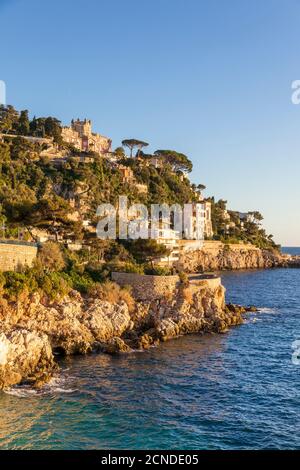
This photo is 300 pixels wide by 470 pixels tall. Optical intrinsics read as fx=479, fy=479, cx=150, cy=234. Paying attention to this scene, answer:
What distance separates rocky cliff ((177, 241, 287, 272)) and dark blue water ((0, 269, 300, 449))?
40.1 m

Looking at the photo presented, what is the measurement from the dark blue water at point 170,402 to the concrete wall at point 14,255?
7239mm

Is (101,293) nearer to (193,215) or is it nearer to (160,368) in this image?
(160,368)

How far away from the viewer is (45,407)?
57.7ft

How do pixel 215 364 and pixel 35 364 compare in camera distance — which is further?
pixel 215 364

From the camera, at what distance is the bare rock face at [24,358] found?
20141mm

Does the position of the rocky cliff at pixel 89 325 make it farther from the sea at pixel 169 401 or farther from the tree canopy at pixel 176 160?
the tree canopy at pixel 176 160

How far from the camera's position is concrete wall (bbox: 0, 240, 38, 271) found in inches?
1081

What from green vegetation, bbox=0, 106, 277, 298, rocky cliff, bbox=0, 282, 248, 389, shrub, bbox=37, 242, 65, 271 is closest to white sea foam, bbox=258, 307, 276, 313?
rocky cliff, bbox=0, 282, 248, 389

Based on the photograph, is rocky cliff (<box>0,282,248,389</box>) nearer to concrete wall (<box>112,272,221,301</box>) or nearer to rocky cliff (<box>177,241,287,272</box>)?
concrete wall (<box>112,272,221,301</box>)

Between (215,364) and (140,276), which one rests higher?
(140,276)

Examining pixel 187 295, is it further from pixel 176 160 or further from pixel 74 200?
pixel 176 160

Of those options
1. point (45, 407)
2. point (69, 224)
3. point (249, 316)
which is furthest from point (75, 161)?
point (45, 407)

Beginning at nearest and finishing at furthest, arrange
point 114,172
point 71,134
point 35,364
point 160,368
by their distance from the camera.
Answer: point 35,364
point 160,368
point 114,172
point 71,134

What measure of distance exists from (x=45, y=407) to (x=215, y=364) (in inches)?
408
